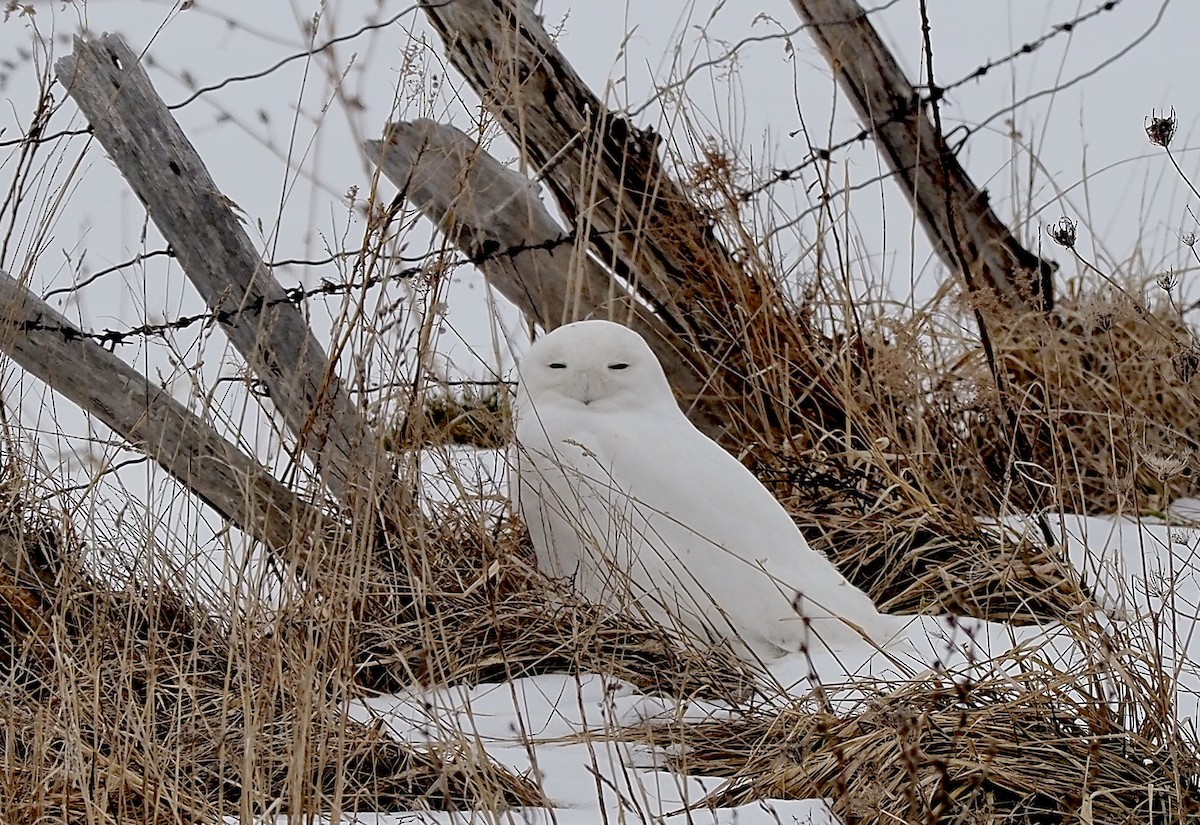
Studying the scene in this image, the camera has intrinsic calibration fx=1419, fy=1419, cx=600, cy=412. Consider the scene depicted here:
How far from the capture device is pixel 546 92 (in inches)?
137

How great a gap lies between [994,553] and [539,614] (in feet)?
3.38

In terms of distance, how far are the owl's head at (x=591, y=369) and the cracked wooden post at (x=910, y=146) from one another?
1.27 metres

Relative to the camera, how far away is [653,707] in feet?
7.77

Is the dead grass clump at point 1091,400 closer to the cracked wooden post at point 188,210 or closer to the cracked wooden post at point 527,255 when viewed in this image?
the cracked wooden post at point 527,255

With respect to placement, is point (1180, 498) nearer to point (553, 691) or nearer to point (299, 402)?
point (553, 691)

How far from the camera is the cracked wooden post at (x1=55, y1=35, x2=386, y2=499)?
2746mm

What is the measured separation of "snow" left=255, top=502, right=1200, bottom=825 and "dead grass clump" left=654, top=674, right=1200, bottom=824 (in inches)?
2.1

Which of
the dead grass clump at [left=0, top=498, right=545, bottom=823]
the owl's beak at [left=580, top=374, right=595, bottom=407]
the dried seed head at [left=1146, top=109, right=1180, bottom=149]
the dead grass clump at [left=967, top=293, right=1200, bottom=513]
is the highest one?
the dead grass clump at [left=967, top=293, right=1200, bottom=513]

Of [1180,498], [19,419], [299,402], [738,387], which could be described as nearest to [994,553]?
[738,387]

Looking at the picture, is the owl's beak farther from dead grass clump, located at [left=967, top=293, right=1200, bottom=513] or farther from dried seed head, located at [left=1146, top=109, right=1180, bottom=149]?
dead grass clump, located at [left=967, top=293, right=1200, bottom=513]

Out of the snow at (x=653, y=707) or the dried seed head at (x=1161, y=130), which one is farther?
the dried seed head at (x=1161, y=130)

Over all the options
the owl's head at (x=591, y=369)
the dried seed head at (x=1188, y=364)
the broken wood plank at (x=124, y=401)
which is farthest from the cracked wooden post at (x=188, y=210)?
the dried seed head at (x=1188, y=364)

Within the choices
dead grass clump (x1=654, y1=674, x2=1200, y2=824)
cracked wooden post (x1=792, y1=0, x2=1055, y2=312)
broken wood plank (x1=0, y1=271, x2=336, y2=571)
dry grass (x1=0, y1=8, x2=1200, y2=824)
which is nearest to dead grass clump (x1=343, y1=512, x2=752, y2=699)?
dry grass (x1=0, y1=8, x2=1200, y2=824)

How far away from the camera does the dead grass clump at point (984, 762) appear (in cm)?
177
